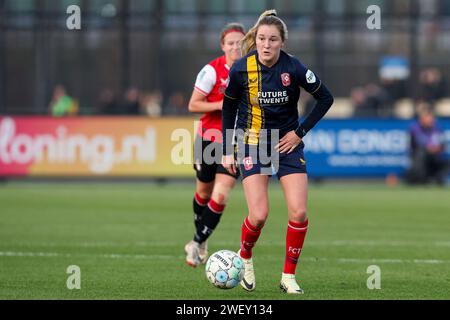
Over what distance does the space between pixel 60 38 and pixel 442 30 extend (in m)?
8.98

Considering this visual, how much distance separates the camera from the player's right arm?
37.3ft

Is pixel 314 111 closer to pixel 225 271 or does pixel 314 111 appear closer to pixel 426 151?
pixel 225 271

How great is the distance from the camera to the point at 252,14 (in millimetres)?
26984

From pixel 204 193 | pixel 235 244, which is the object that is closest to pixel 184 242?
pixel 235 244

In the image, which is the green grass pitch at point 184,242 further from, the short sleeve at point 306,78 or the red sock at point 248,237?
the short sleeve at point 306,78

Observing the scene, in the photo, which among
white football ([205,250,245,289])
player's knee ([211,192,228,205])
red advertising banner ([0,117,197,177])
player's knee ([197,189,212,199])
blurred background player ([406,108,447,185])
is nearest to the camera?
white football ([205,250,245,289])

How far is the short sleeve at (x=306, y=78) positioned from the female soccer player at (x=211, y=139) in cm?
187

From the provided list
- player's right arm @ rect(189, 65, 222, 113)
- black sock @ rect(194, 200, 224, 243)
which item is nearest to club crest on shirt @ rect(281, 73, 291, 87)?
player's right arm @ rect(189, 65, 222, 113)

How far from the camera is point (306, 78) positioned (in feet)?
31.0

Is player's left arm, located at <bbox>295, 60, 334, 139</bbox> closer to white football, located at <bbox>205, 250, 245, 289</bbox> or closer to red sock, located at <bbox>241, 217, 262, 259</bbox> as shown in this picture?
red sock, located at <bbox>241, 217, 262, 259</bbox>

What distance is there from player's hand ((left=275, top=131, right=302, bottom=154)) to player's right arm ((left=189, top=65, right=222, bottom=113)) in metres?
1.96

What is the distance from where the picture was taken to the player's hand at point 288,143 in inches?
373

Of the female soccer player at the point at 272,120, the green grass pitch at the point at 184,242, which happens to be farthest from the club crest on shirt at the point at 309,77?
the green grass pitch at the point at 184,242

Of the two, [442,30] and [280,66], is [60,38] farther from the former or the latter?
[280,66]
